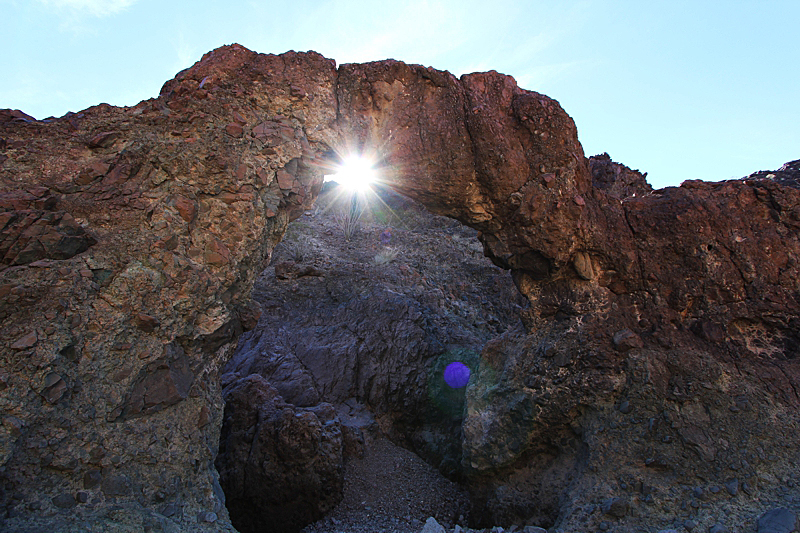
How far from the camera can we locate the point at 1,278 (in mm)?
3539

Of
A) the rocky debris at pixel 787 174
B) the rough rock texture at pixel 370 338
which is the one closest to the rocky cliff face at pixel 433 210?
the rough rock texture at pixel 370 338

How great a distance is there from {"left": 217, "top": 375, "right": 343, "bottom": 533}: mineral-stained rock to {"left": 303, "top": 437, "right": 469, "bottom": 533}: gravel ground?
272mm

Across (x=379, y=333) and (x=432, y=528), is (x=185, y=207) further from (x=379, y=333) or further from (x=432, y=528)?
(x=379, y=333)

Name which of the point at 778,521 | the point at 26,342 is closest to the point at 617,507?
the point at 778,521

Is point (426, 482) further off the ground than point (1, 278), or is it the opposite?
point (1, 278)

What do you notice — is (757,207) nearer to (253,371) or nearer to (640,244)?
(640,244)

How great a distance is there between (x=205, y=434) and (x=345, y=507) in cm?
257

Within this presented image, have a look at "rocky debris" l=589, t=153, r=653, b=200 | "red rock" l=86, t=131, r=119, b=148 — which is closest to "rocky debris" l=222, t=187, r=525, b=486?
"red rock" l=86, t=131, r=119, b=148

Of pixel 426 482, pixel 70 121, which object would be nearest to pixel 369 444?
pixel 426 482

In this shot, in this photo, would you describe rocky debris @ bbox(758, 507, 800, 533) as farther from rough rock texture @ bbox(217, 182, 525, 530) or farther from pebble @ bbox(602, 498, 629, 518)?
rough rock texture @ bbox(217, 182, 525, 530)

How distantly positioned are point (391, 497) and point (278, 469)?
165 centimetres

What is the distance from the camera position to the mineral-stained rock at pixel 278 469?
6004 mm

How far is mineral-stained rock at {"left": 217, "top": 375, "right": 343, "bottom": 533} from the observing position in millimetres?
6004

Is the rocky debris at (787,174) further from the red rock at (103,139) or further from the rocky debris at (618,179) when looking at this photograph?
the red rock at (103,139)
